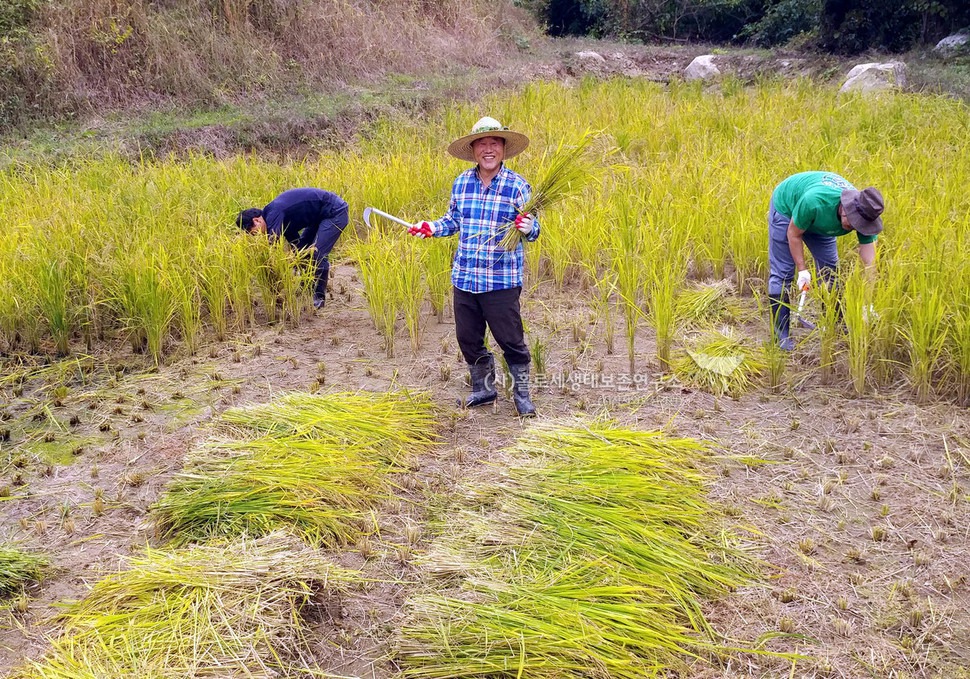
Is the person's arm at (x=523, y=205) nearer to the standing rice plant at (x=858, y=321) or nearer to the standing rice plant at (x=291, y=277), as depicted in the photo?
the standing rice plant at (x=858, y=321)

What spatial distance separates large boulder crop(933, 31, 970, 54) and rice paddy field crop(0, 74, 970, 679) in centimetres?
692

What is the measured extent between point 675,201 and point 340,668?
136 inches

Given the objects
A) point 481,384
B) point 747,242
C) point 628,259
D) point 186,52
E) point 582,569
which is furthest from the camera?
point 186,52

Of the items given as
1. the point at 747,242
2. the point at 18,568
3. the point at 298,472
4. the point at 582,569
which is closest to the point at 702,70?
the point at 747,242

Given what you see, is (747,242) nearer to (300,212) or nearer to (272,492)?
(300,212)

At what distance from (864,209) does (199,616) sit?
278cm

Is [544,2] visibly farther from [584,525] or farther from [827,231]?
[584,525]

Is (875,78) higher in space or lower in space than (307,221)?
higher

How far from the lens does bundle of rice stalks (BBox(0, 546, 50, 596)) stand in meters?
2.16

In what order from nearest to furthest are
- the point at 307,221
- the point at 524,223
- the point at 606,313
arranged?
the point at 524,223 < the point at 606,313 < the point at 307,221

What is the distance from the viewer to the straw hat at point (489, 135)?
2.92 meters

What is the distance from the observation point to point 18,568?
2.20 meters

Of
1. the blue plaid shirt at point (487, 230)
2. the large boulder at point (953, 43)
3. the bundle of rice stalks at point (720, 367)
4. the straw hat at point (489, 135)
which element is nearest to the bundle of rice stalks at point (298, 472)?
the blue plaid shirt at point (487, 230)

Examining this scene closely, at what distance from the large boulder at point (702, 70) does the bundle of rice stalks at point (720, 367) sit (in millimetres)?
10227
